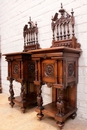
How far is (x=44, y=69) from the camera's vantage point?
62.4 inches

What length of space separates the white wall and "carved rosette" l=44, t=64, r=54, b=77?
452 mm

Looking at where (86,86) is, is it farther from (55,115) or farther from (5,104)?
(5,104)

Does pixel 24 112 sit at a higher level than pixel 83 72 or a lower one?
lower

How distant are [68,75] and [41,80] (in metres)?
0.35

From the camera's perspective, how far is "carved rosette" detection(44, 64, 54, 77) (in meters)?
1.49

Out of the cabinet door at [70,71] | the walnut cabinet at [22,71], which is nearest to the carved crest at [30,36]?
the walnut cabinet at [22,71]

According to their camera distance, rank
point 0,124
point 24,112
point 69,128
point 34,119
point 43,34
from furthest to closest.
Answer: point 43,34 → point 24,112 → point 34,119 → point 0,124 → point 69,128

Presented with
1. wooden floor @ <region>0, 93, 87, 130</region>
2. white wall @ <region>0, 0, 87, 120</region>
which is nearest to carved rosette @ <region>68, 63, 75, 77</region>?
white wall @ <region>0, 0, 87, 120</region>

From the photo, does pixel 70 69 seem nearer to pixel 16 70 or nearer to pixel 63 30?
pixel 63 30

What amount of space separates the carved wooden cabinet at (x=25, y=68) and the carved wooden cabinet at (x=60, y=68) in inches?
13.3

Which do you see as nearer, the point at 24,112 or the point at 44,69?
the point at 44,69

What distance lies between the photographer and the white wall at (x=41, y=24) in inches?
65.4

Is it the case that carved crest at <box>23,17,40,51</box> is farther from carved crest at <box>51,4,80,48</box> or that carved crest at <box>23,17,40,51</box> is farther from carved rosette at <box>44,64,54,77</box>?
Result: carved rosette at <box>44,64,54,77</box>

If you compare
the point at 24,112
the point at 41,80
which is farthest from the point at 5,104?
the point at 41,80
